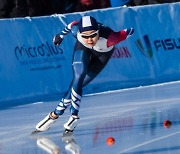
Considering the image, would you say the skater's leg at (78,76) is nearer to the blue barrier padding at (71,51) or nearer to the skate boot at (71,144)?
the skate boot at (71,144)

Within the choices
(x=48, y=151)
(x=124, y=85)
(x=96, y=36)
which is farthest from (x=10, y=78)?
(x=48, y=151)

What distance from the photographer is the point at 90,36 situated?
8.80 meters

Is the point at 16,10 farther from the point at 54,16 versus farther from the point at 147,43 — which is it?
the point at 147,43

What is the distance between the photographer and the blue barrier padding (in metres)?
12.1

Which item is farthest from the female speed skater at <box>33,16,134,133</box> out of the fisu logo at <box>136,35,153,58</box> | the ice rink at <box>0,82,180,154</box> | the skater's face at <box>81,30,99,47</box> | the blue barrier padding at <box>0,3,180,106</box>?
the fisu logo at <box>136,35,153,58</box>

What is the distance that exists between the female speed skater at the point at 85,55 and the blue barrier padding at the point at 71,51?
282cm

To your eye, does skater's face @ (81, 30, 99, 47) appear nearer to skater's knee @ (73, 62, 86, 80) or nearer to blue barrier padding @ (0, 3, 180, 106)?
skater's knee @ (73, 62, 86, 80)

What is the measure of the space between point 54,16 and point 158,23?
222 cm

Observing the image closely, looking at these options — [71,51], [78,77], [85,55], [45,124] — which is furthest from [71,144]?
[71,51]

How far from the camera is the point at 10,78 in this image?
1195 centimetres

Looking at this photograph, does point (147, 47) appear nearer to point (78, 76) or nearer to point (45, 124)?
point (45, 124)

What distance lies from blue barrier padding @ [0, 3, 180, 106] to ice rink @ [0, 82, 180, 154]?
0.40 meters

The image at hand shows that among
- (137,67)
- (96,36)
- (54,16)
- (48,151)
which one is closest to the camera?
(48,151)

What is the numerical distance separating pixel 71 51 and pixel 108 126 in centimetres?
369
